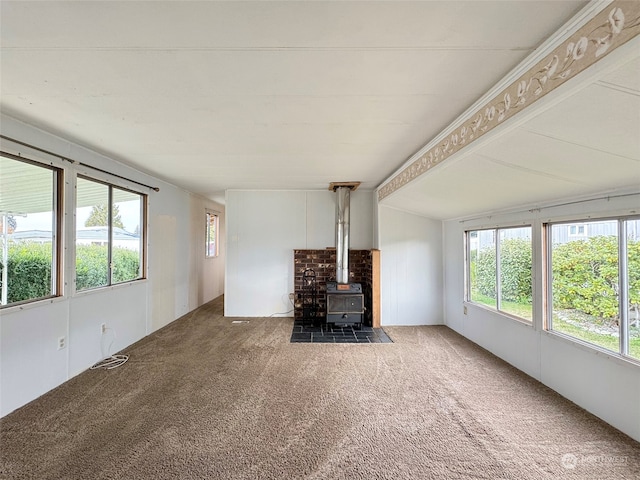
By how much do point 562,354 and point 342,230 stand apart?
3202 mm

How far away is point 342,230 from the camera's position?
16.3 ft

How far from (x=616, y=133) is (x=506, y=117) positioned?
0.49 metres

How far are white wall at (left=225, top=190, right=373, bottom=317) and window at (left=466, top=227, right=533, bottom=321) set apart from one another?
6.06ft

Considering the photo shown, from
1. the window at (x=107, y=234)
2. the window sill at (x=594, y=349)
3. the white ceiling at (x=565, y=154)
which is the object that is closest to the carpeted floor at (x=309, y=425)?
the window sill at (x=594, y=349)

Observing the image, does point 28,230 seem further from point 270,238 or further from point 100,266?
point 270,238

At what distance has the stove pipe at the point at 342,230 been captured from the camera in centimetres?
491

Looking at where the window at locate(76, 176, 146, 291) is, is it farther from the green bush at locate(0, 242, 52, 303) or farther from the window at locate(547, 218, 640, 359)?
the window at locate(547, 218, 640, 359)

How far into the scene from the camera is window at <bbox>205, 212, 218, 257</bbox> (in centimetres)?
666

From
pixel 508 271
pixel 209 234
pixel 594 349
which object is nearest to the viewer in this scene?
pixel 594 349

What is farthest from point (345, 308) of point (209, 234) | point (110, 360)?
point (209, 234)

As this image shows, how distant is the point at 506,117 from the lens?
1686 millimetres

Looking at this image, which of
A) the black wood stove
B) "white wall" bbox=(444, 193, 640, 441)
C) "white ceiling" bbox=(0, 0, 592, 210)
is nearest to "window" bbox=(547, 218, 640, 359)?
"white wall" bbox=(444, 193, 640, 441)

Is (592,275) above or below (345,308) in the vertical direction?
above

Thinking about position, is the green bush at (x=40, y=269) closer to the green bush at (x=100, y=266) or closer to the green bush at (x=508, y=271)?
the green bush at (x=100, y=266)
